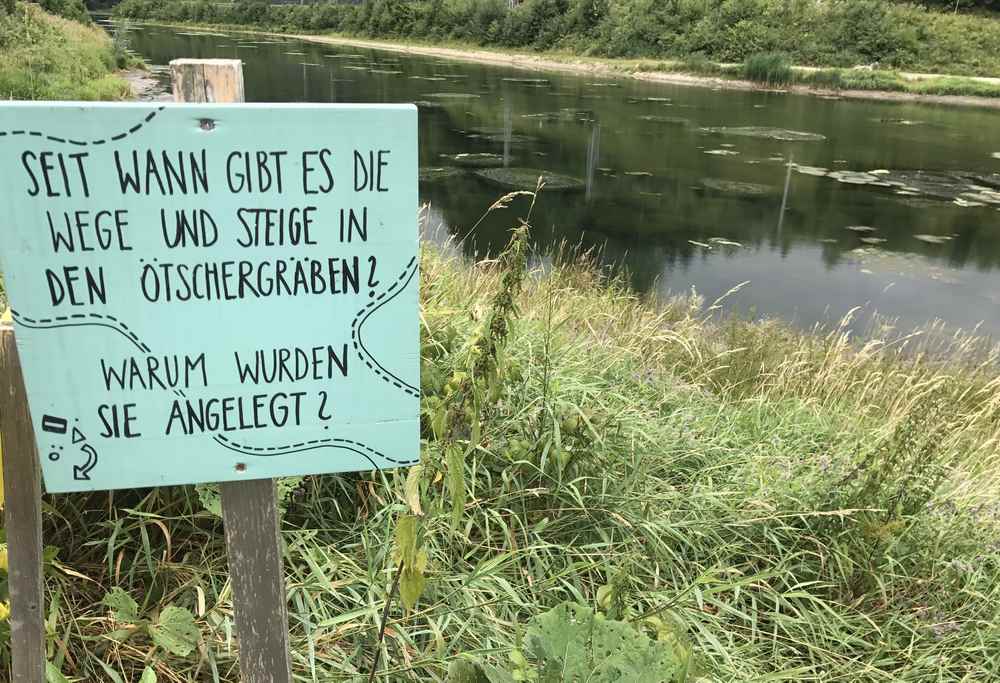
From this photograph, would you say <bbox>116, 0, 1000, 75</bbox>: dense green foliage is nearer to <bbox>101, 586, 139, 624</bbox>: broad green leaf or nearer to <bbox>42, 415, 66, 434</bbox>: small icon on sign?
<bbox>101, 586, 139, 624</bbox>: broad green leaf

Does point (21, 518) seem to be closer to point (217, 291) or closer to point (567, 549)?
point (217, 291)

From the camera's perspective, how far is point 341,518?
1.81 metres

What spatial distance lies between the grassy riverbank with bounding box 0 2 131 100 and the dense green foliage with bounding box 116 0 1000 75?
21933mm

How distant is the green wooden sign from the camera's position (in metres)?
0.87

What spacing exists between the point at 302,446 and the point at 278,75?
22.9m

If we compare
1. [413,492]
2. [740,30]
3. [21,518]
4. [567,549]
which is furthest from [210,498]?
[740,30]

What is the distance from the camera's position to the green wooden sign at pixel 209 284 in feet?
2.86

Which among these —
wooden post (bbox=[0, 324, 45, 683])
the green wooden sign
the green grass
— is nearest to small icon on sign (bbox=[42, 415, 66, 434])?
the green wooden sign

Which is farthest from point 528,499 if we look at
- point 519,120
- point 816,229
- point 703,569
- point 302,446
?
point 519,120

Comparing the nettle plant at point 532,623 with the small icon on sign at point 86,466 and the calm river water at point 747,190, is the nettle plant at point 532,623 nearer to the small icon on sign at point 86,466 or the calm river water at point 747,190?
the small icon on sign at point 86,466

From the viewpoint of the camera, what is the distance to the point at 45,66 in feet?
39.0

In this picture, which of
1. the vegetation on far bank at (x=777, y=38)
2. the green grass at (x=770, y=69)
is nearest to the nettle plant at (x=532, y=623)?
the green grass at (x=770, y=69)

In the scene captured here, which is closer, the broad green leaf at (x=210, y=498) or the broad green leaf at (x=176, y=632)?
the broad green leaf at (x=176, y=632)

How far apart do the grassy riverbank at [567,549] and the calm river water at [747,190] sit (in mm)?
4044
